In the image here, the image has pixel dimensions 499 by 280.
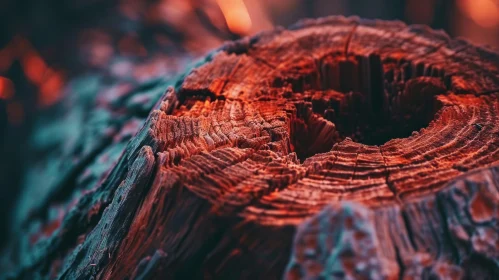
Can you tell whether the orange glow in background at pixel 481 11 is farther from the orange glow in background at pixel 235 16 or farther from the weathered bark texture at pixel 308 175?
the weathered bark texture at pixel 308 175

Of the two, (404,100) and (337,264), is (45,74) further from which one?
(337,264)

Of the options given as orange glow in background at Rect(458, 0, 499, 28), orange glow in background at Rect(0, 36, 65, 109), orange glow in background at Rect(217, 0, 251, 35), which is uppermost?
orange glow in background at Rect(458, 0, 499, 28)

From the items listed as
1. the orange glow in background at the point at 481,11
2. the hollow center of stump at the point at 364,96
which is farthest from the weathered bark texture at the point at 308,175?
the orange glow in background at the point at 481,11

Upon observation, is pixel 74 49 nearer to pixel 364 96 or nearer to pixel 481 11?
pixel 364 96

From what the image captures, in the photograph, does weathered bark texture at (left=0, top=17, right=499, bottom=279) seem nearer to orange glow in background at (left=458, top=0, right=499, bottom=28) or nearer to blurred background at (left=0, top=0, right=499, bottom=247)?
blurred background at (left=0, top=0, right=499, bottom=247)

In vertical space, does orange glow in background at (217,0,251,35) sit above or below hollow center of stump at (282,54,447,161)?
above

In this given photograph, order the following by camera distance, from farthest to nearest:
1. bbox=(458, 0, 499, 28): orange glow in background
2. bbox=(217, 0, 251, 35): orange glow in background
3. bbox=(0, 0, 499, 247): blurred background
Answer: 1. bbox=(458, 0, 499, 28): orange glow in background
2. bbox=(217, 0, 251, 35): orange glow in background
3. bbox=(0, 0, 499, 247): blurred background

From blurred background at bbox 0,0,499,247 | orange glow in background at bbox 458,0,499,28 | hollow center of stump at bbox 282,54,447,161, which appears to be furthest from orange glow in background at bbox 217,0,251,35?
orange glow in background at bbox 458,0,499,28
